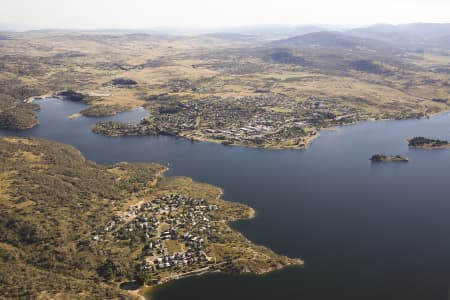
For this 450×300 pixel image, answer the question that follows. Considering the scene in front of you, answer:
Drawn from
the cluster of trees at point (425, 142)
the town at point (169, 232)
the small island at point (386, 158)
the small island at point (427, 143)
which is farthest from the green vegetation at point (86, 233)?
the cluster of trees at point (425, 142)

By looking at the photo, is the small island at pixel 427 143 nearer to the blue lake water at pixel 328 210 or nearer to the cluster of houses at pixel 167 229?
the blue lake water at pixel 328 210

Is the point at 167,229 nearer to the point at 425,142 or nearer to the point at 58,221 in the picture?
the point at 58,221

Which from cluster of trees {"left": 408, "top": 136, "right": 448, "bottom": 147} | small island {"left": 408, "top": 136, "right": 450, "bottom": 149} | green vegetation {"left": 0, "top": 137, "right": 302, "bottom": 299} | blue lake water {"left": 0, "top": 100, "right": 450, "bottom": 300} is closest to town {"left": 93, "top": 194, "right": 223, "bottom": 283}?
green vegetation {"left": 0, "top": 137, "right": 302, "bottom": 299}

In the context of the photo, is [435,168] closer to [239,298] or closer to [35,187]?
[239,298]

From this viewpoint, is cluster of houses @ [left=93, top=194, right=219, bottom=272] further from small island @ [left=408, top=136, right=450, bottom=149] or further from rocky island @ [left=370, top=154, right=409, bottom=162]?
small island @ [left=408, top=136, right=450, bottom=149]

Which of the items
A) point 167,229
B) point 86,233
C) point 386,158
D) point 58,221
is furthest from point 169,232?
point 386,158

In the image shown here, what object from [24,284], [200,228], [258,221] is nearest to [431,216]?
[258,221]

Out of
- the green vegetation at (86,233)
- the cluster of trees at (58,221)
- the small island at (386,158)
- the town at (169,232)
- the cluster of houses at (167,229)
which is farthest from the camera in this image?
the small island at (386,158)
